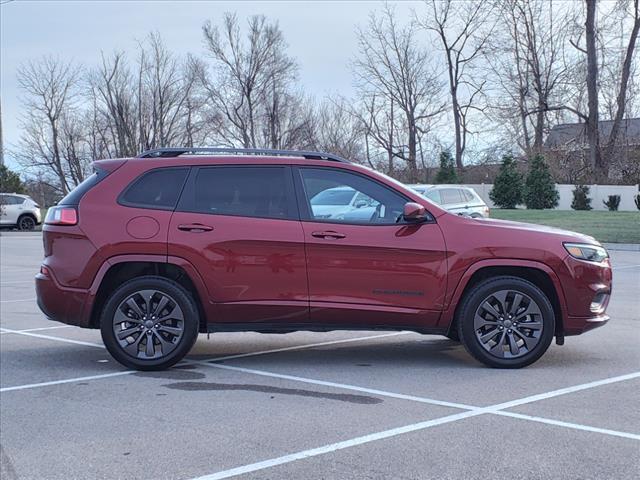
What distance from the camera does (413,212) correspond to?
6.75 meters

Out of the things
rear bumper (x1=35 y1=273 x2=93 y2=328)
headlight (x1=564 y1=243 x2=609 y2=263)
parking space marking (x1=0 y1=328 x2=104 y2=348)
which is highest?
headlight (x1=564 y1=243 x2=609 y2=263)

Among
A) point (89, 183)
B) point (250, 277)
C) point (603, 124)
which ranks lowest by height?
point (250, 277)

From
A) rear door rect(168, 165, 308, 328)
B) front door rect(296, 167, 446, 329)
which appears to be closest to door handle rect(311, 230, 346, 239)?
front door rect(296, 167, 446, 329)

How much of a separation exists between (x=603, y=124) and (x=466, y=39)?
11151 millimetres

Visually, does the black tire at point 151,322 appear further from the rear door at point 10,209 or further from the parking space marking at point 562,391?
the rear door at point 10,209

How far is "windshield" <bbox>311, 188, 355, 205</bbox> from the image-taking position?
7125 millimetres

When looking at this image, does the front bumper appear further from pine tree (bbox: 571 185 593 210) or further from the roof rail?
pine tree (bbox: 571 185 593 210)

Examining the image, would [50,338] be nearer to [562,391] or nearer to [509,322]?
[509,322]

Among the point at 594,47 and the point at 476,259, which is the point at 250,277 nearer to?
the point at 476,259

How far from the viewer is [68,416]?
5746 mm

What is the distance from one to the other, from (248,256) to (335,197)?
97cm

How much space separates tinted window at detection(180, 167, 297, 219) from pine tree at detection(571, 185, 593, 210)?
35.2m

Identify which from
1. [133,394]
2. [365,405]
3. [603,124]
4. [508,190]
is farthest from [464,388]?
[603,124]

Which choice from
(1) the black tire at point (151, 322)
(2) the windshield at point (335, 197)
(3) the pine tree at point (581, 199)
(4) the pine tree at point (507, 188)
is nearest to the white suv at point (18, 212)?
(4) the pine tree at point (507, 188)
